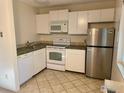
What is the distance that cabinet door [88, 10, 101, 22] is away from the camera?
315cm

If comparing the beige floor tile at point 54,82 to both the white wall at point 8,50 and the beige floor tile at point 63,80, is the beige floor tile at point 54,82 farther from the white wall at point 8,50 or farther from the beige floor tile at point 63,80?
the white wall at point 8,50

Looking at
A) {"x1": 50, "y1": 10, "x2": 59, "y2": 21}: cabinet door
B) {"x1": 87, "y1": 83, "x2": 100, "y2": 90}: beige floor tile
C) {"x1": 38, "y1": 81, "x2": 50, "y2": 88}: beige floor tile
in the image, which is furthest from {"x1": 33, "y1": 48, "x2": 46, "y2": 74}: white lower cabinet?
{"x1": 87, "y1": 83, "x2": 100, "y2": 90}: beige floor tile

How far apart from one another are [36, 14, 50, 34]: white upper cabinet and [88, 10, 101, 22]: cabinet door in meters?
1.57

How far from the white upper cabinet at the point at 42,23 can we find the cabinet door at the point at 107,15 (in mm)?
1945

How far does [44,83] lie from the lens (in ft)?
9.47

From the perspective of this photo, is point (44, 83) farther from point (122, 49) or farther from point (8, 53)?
point (122, 49)

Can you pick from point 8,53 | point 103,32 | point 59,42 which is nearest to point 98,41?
point 103,32

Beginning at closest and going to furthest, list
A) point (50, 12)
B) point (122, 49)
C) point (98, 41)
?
point (122, 49) < point (98, 41) < point (50, 12)

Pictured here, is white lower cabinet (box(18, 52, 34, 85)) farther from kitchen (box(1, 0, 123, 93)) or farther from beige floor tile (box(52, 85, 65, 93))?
beige floor tile (box(52, 85, 65, 93))

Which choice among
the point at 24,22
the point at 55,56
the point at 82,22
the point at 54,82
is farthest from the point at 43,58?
the point at 82,22

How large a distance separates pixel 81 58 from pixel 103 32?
41.2 inches

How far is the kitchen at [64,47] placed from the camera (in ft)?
9.11

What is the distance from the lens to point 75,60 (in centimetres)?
338

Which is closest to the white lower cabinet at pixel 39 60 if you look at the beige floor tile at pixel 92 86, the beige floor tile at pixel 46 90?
the beige floor tile at pixel 46 90
